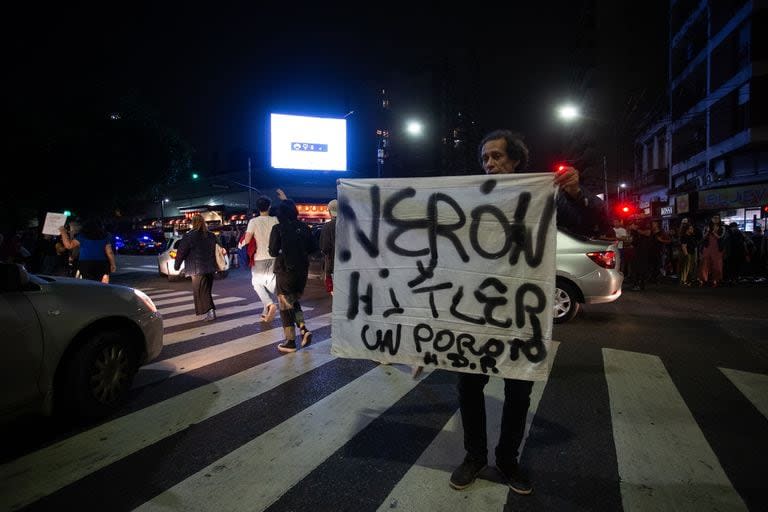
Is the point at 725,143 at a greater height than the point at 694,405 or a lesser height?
greater

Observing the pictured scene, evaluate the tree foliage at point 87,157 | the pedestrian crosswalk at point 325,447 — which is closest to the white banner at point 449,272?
the pedestrian crosswalk at point 325,447

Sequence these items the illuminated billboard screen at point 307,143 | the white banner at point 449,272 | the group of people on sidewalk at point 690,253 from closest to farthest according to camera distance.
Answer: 1. the white banner at point 449,272
2. the group of people on sidewalk at point 690,253
3. the illuminated billboard screen at point 307,143

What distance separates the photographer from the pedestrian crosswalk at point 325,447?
2549 mm

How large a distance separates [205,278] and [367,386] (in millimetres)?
4430

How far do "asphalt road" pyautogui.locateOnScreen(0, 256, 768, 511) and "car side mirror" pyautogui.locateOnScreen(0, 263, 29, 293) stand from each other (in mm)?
1117

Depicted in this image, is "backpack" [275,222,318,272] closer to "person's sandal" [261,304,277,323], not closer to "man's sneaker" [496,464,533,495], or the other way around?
"person's sandal" [261,304,277,323]

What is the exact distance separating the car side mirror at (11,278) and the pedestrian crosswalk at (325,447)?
3.88 ft

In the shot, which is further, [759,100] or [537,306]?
[759,100]

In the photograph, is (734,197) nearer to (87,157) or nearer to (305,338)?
(305,338)

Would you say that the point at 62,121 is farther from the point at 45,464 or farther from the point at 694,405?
the point at 694,405

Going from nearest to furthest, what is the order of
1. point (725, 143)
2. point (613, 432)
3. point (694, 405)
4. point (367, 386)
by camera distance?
1. point (613, 432)
2. point (694, 405)
3. point (367, 386)
4. point (725, 143)

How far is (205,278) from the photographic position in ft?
24.8

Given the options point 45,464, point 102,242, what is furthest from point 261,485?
point 102,242

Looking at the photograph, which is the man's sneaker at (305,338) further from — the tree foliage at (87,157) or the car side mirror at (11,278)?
the tree foliage at (87,157)
